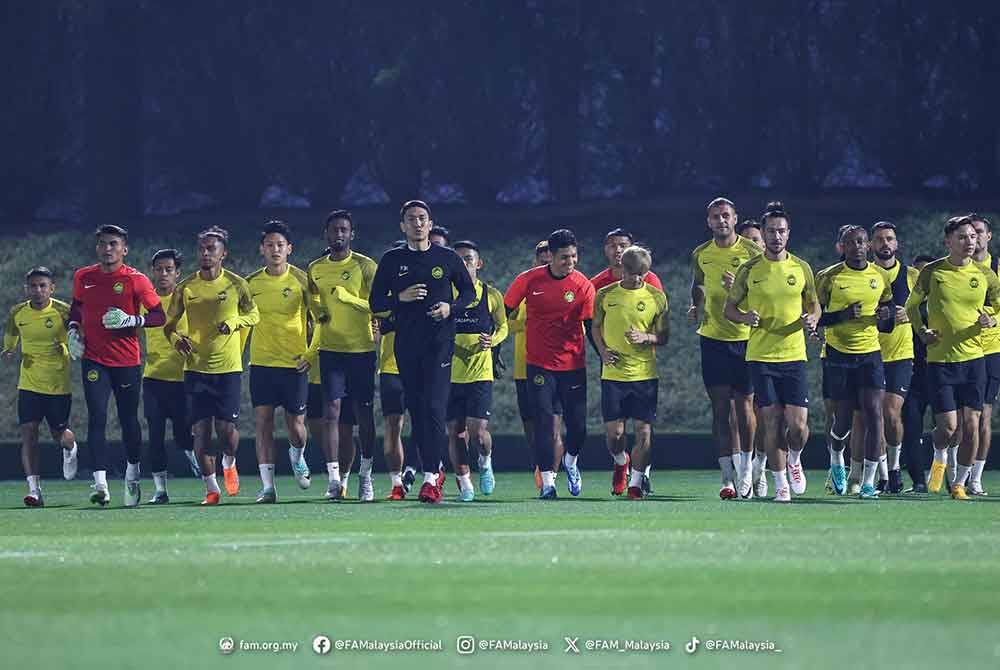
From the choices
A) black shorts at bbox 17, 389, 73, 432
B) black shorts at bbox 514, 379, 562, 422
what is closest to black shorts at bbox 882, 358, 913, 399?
black shorts at bbox 514, 379, 562, 422

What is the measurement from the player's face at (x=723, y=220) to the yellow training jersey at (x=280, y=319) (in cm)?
343

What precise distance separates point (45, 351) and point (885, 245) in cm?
735

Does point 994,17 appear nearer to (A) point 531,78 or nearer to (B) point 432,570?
(A) point 531,78

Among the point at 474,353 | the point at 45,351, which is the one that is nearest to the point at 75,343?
the point at 45,351

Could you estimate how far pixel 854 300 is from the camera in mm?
17672

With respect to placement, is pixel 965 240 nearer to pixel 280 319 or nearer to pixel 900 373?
pixel 900 373

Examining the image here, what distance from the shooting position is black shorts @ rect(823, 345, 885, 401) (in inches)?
691

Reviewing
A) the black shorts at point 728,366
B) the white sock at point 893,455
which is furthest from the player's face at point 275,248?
the white sock at point 893,455

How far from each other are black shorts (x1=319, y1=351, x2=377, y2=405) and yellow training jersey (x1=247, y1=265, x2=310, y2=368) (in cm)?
23

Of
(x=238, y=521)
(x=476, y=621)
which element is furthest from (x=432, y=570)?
(x=238, y=521)

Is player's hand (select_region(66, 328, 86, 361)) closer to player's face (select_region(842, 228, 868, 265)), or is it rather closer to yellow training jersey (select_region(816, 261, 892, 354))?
yellow training jersey (select_region(816, 261, 892, 354))

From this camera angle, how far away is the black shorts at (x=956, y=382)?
1766 cm

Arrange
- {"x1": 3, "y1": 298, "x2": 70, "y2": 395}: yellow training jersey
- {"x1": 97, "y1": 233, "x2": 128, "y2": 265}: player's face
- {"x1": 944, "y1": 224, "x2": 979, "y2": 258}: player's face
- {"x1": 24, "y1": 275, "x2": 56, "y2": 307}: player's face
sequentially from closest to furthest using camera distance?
1. {"x1": 944, "y1": 224, "x2": 979, "y2": 258}: player's face
2. {"x1": 97, "y1": 233, "x2": 128, "y2": 265}: player's face
3. {"x1": 3, "y1": 298, "x2": 70, "y2": 395}: yellow training jersey
4. {"x1": 24, "y1": 275, "x2": 56, "y2": 307}: player's face

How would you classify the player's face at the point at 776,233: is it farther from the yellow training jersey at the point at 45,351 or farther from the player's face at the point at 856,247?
the yellow training jersey at the point at 45,351
